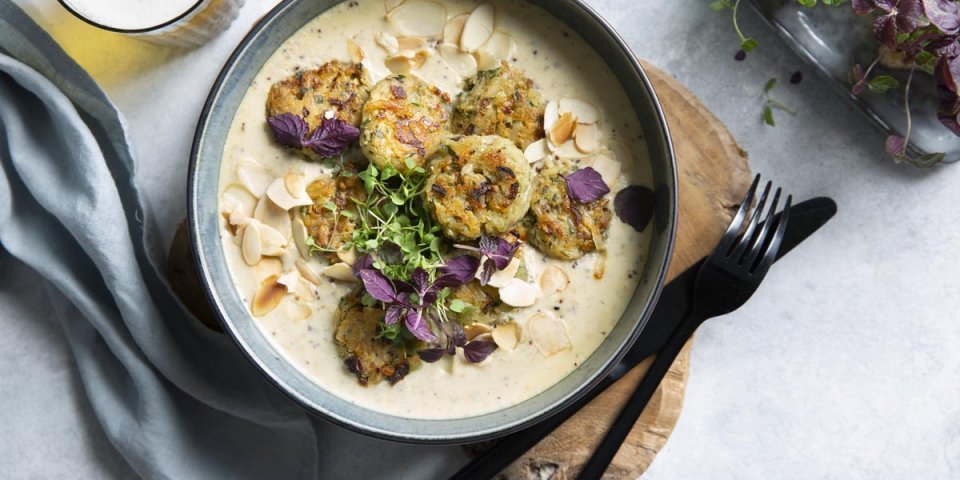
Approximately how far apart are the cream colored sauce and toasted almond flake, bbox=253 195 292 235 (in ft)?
0.28

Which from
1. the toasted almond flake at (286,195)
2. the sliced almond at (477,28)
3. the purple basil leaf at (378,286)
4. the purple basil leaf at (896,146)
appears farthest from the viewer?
the purple basil leaf at (896,146)

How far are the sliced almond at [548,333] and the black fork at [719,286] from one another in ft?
0.93

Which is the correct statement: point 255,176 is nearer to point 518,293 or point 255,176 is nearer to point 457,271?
point 457,271

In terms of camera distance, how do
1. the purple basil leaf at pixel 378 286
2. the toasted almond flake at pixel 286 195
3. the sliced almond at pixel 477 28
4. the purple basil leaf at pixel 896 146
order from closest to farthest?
the purple basil leaf at pixel 378 286, the toasted almond flake at pixel 286 195, the sliced almond at pixel 477 28, the purple basil leaf at pixel 896 146

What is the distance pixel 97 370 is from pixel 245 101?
0.93 meters

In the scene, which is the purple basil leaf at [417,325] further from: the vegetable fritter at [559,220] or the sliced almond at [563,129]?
the sliced almond at [563,129]

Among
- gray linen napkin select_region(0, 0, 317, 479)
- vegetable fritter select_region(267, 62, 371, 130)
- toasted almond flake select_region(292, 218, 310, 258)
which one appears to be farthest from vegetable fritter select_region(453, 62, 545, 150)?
gray linen napkin select_region(0, 0, 317, 479)

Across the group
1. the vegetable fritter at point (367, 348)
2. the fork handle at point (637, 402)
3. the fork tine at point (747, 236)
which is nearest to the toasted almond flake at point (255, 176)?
the vegetable fritter at point (367, 348)

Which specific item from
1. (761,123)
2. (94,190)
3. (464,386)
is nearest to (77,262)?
(94,190)

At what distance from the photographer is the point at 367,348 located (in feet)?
6.96

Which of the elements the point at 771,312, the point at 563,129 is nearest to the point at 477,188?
the point at 563,129

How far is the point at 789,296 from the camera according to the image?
8.55ft

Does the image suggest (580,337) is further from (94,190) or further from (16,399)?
(16,399)

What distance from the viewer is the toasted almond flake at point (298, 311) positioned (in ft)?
7.07
